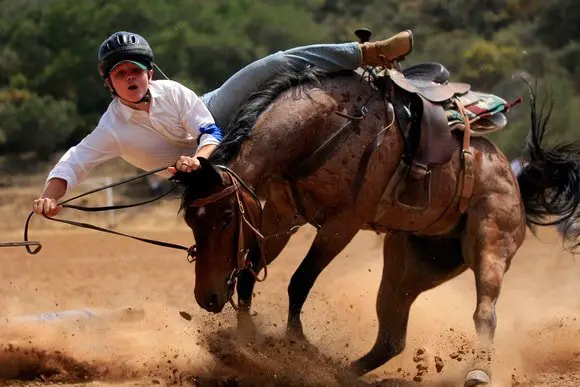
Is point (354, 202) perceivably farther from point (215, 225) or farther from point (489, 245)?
point (489, 245)

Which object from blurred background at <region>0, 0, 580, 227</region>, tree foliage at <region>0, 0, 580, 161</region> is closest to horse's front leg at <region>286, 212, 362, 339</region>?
blurred background at <region>0, 0, 580, 227</region>

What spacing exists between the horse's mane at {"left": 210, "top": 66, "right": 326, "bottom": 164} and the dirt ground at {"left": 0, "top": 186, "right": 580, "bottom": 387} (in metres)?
1.09

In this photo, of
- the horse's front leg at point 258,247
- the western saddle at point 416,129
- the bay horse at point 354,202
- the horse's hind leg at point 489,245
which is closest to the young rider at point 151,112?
the bay horse at point 354,202

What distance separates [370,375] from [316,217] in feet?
4.80

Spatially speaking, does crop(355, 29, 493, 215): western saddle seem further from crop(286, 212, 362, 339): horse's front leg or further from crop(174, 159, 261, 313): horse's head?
crop(174, 159, 261, 313): horse's head

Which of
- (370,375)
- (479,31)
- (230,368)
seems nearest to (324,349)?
(370,375)

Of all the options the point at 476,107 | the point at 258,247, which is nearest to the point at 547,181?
the point at 476,107

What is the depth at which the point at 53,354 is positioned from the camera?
613cm

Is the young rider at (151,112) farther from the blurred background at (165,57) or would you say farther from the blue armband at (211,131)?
the blurred background at (165,57)

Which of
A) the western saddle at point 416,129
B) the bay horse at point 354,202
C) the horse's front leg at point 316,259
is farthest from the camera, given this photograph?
the western saddle at point 416,129

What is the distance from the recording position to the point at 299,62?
18.8 ft

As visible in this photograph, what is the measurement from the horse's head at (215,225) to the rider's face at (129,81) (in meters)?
0.54

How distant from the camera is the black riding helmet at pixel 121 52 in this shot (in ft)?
16.5

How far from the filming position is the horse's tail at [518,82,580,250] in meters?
7.00
